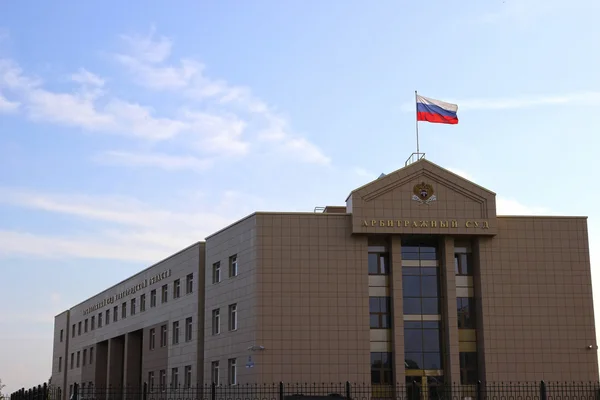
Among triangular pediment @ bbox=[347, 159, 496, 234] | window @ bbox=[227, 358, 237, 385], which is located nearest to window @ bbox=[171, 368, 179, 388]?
window @ bbox=[227, 358, 237, 385]

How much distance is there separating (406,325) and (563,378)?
28.1 feet

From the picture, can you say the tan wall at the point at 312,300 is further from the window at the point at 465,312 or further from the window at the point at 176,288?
the window at the point at 176,288

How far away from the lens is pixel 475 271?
4531cm

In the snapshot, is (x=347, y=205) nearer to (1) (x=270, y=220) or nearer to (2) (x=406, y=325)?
(1) (x=270, y=220)

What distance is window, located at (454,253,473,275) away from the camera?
45.6 meters

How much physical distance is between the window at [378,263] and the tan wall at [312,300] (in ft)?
2.40

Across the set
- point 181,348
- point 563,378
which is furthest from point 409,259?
point 181,348

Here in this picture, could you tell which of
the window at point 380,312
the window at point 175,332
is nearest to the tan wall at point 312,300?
A: the window at point 380,312

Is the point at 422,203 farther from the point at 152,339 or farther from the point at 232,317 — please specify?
the point at 152,339

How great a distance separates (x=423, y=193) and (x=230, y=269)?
11.5 m

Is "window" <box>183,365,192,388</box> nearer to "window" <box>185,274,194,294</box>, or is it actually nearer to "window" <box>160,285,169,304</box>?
"window" <box>185,274,194,294</box>

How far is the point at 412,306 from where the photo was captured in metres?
44.9

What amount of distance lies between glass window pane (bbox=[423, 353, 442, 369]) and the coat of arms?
8007mm

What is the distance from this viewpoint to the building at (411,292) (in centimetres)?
4356
